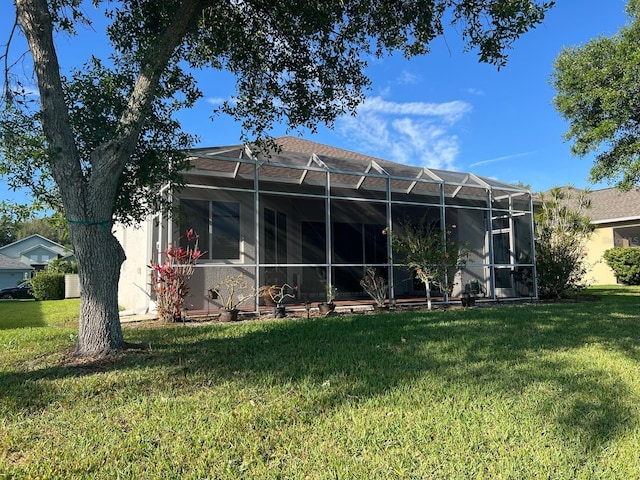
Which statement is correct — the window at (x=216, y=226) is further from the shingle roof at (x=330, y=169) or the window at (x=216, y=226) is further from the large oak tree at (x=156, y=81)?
the large oak tree at (x=156, y=81)

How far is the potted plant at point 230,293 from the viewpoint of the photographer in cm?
886

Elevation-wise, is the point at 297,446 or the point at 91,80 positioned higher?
the point at 91,80

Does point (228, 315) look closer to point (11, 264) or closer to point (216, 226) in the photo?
point (216, 226)

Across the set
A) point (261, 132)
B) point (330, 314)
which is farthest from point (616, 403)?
point (330, 314)

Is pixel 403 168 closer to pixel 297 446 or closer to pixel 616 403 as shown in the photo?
pixel 616 403

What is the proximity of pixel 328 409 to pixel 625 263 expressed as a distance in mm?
20866

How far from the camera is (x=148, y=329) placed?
24.3 feet

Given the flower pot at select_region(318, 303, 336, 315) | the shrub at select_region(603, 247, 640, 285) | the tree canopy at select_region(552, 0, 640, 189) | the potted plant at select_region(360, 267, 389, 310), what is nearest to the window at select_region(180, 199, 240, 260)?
the flower pot at select_region(318, 303, 336, 315)

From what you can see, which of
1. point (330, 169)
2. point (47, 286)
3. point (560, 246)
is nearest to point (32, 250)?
point (47, 286)

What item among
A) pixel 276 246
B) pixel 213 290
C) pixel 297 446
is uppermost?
pixel 276 246

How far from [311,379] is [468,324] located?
13.1 feet

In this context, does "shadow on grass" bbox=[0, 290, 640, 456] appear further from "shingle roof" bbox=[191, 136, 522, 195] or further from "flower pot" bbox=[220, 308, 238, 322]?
"shingle roof" bbox=[191, 136, 522, 195]

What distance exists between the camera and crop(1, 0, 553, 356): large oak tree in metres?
4.96

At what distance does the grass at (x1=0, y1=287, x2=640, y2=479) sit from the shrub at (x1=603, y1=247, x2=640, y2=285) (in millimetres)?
15956
